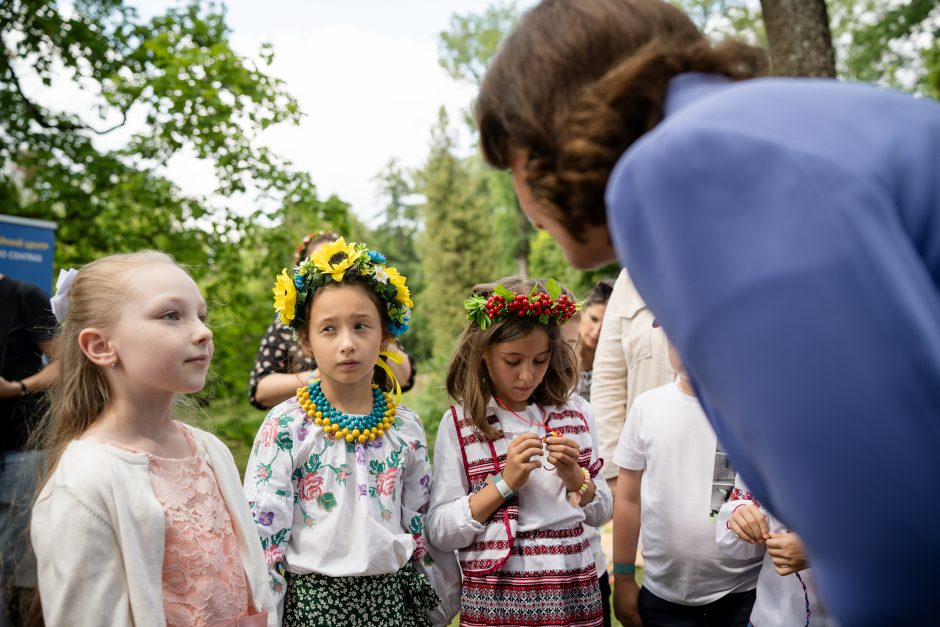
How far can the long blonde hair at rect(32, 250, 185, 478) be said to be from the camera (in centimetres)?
245

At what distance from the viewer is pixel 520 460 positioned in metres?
3.06

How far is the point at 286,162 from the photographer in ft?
24.0

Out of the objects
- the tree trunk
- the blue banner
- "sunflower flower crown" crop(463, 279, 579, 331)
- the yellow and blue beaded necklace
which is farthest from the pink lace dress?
the tree trunk

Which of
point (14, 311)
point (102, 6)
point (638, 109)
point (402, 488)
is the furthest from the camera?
point (102, 6)

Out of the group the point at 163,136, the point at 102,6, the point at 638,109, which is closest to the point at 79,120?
the point at 102,6

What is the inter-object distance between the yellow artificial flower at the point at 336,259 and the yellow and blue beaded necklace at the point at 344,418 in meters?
0.47

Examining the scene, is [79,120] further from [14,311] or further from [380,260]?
[380,260]

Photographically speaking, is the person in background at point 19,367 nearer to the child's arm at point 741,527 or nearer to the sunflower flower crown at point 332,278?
the sunflower flower crown at point 332,278

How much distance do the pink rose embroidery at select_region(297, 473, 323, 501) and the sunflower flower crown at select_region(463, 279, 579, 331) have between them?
39.3 inches

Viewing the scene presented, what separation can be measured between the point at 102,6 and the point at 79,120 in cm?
157

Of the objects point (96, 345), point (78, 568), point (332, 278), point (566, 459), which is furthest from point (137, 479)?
point (566, 459)

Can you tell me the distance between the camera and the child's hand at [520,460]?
3059 mm

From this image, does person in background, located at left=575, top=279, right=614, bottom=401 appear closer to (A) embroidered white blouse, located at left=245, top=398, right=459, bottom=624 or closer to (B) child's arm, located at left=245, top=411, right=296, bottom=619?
(A) embroidered white blouse, located at left=245, top=398, right=459, bottom=624

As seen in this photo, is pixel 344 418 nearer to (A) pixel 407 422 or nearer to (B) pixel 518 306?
(A) pixel 407 422
